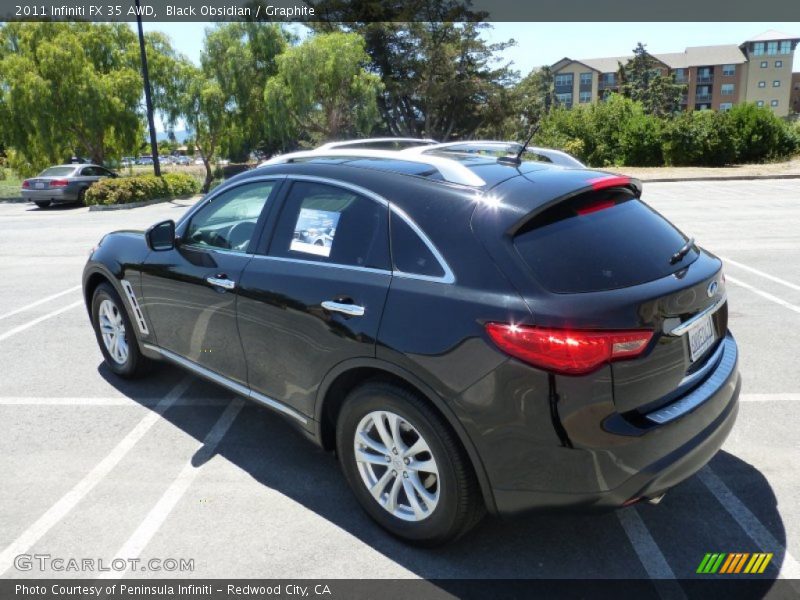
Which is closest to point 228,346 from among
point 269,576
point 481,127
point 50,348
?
point 269,576

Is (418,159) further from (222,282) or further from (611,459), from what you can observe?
(611,459)

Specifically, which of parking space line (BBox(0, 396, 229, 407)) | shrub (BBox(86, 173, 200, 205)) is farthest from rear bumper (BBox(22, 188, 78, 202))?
parking space line (BBox(0, 396, 229, 407))

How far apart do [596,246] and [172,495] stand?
2.50 metres

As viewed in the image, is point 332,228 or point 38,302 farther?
point 38,302

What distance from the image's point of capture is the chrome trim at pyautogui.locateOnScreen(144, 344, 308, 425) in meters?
3.47

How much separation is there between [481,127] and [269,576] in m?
49.5

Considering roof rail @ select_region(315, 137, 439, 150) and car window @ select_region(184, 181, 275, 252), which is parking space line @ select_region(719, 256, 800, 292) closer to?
roof rail @ select_region(315, 137, 439, 150)

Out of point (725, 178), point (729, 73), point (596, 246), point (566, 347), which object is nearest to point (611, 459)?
point (566, 347)

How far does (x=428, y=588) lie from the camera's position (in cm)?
277

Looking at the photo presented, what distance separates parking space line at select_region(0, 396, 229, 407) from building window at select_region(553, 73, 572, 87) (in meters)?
100

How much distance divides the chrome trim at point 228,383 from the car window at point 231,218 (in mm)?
764

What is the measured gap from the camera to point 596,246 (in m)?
2.80

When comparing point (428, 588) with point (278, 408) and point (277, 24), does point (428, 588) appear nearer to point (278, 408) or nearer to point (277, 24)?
point (278, 408)

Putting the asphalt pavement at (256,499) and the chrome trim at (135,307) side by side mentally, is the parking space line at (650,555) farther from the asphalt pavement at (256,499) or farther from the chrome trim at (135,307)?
the chrome trim at (135,307)
